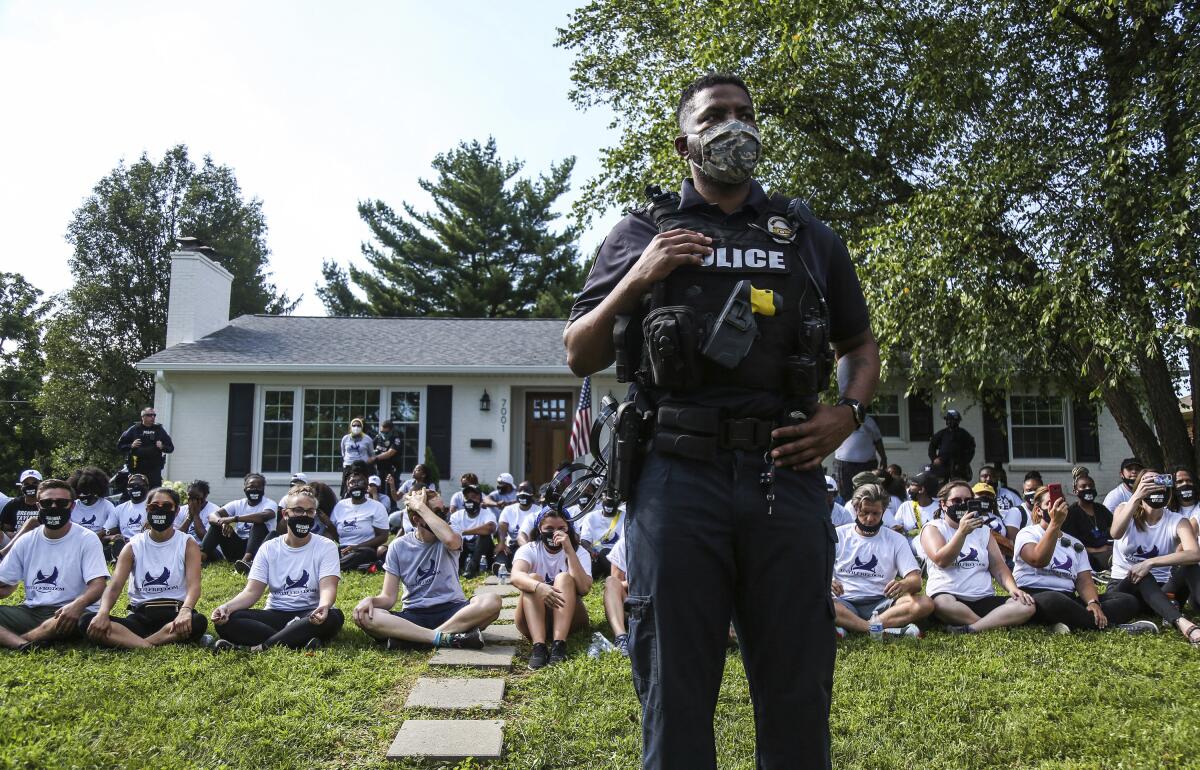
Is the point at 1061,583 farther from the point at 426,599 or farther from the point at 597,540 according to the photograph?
the point at 426,599

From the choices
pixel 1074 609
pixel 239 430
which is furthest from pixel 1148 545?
pixel 239 430

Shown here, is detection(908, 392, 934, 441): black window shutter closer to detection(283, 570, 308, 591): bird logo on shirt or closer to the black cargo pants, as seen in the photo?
detection(283, 570, 308, 591): bird logo on shirt

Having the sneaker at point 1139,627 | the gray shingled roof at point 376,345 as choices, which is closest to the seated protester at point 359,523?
the gray shingled roof at point 376,345

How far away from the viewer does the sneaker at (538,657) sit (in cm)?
580

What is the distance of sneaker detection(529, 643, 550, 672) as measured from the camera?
19.0 ft

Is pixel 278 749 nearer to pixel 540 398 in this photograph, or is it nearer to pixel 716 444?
pixel 716 444

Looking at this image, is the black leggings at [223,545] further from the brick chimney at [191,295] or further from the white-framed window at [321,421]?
the brick chimney at [191,295]

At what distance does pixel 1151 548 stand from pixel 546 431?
11.9 metres

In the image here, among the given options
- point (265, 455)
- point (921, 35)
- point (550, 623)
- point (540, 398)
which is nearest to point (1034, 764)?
point (550, 623)

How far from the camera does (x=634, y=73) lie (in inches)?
627

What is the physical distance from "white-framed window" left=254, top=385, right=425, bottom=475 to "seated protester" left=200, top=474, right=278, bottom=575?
5.22 metres

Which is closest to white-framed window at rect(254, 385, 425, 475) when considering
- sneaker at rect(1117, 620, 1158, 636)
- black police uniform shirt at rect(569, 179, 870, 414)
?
sneaker at rect(1117, 620, 1158, 636)

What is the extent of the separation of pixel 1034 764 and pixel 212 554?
10.5 m

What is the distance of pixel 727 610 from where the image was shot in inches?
75.8
